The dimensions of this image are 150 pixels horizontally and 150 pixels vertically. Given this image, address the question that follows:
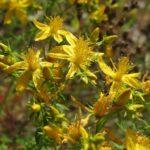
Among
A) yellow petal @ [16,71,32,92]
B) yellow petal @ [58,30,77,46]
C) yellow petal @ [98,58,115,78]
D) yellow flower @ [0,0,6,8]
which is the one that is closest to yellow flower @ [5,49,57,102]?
yellow petal @ [16,71,32,92]

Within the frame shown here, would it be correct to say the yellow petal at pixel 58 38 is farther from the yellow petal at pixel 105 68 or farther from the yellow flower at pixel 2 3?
the yellow flower at pixel 2 3

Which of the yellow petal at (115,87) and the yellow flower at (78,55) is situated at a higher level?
the yellow flower at (78,55)

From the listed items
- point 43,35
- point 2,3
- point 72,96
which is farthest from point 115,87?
point 2,3

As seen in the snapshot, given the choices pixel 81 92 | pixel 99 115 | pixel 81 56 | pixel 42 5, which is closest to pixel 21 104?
pixel 81 92

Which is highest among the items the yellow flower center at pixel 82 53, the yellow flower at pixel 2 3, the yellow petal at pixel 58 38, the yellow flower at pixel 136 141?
the yellow flower at pixel 2 3

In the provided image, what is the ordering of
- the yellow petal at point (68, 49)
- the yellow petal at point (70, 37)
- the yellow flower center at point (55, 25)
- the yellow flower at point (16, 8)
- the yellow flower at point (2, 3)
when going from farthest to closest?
the yellow flower at point (16, 8) < the yellow flower at point (2, 3) < the yellow flower center at point (55, 25) < the yellow petal at point (70, 37) < the yellow petal at point (68, 49)

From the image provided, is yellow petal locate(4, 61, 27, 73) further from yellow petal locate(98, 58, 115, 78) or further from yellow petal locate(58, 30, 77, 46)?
yellow petal locate(98, 58, 115, 78)

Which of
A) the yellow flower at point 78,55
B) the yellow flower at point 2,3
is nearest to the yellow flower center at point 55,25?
the yellow flower at point 78,55
